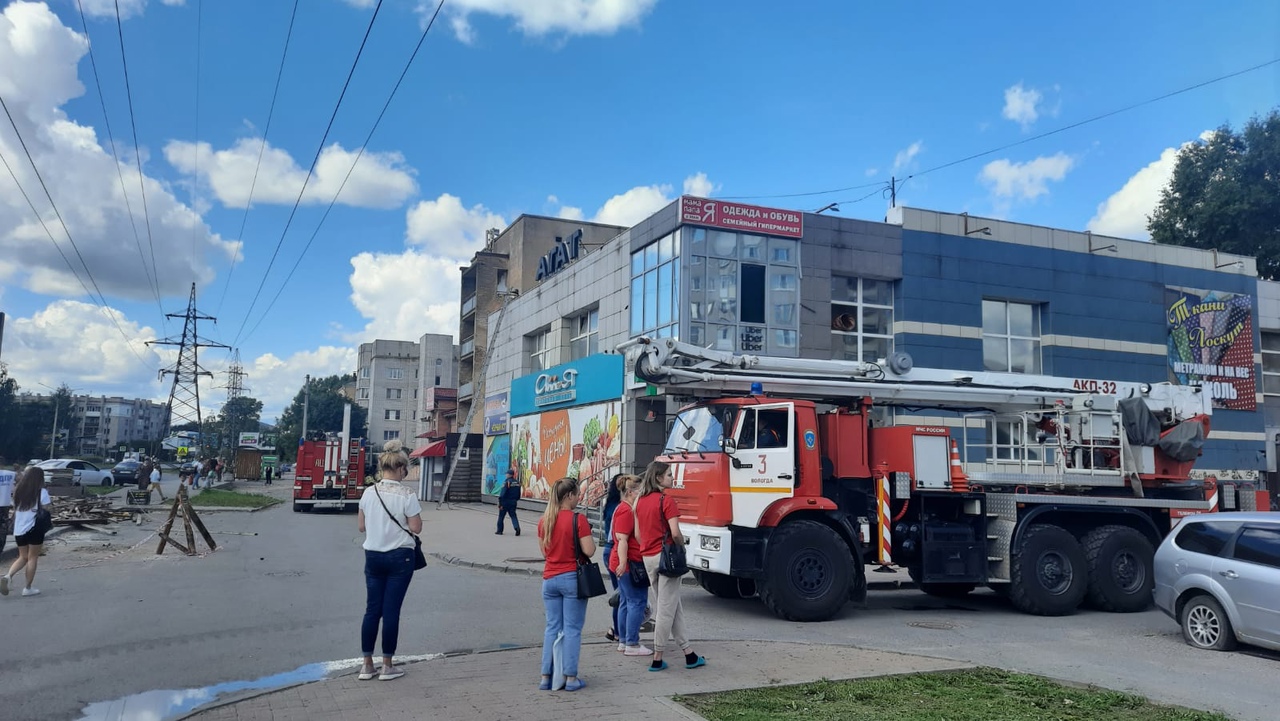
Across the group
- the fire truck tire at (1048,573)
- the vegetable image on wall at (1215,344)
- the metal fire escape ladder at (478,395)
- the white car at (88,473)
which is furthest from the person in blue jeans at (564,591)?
the white car at (88,473)

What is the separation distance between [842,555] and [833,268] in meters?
13.8

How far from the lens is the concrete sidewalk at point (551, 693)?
586cm

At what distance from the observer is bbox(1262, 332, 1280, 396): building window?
30.3 metres

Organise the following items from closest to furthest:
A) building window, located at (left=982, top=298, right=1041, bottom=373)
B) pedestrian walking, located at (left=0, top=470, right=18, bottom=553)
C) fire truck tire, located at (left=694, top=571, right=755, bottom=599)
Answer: fire truck tire, located at (left=694, top=571, right=755, bottom=599) → pedestrian walking, located at (left=0, top=470, right=18, bottom=553) → building window, located at (left=982, top=298, right=1041, bottom=373)

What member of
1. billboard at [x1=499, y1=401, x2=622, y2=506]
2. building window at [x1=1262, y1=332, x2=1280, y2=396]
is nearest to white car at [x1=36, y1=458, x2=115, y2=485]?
billboard at [x1=499, y1=401, x2=622, y2=506]

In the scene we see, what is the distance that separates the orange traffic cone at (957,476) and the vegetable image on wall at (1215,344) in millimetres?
19848

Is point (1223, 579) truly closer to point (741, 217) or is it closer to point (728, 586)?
point (728, 586)

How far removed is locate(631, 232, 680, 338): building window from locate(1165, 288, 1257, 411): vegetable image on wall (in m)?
16.7

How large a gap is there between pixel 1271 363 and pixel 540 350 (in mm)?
26132

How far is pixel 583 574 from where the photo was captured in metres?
6.56

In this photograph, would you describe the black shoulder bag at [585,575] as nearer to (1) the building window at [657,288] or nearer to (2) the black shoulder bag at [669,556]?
(2) the black shoulder bag at [669,556]

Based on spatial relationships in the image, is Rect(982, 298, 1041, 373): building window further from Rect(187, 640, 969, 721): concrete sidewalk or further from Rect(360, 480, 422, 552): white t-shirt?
Rect(360, 480, 422, 552): white t-shirt

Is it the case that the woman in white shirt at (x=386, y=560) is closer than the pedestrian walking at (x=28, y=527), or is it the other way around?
the woman in white shirt at (x=386, y=560)

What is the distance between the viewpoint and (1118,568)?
11852mm
